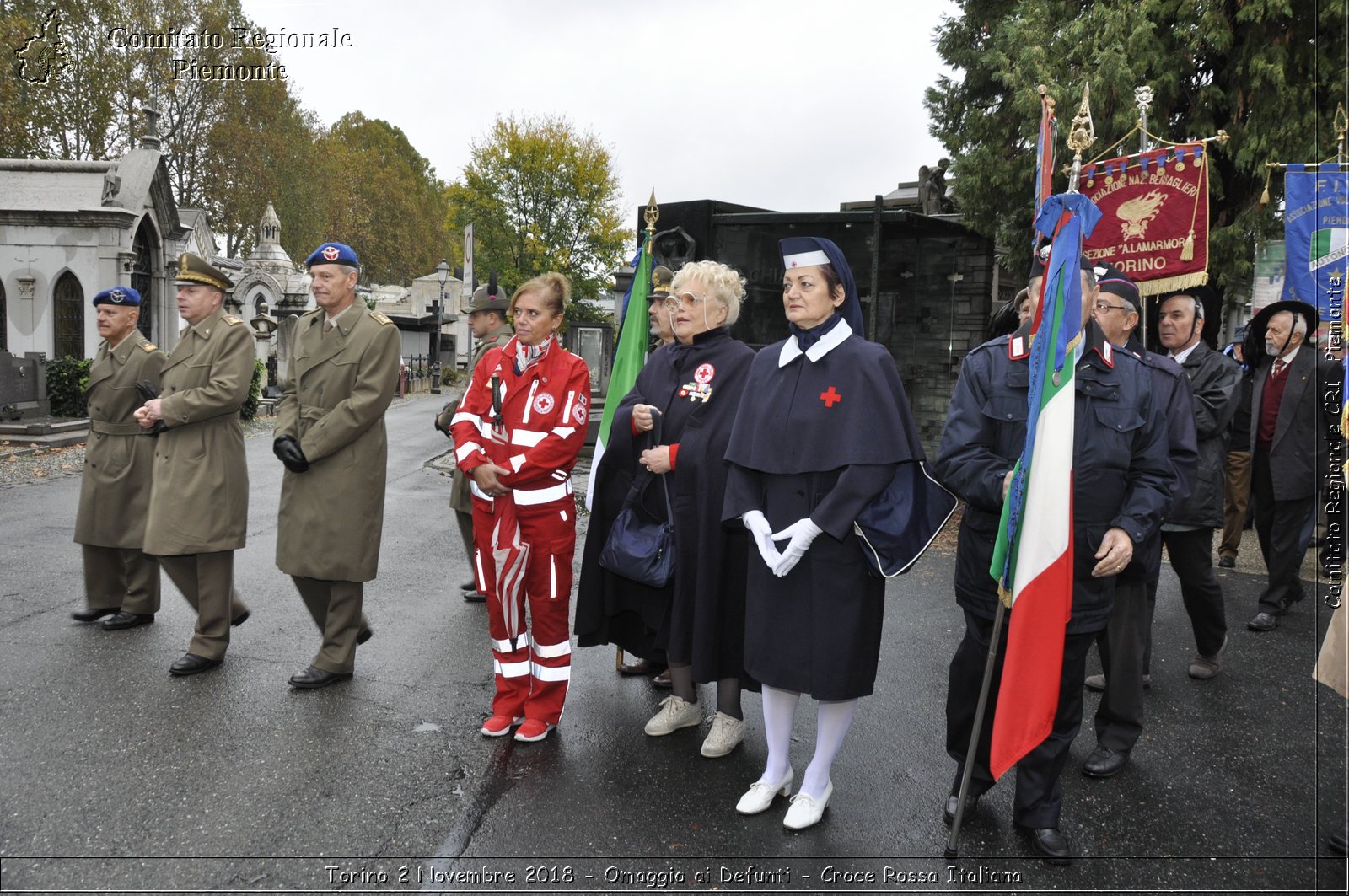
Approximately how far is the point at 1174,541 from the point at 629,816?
348 cm

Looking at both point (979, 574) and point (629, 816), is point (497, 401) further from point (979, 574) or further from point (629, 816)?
point (979, 574)

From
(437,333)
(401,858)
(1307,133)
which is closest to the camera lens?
(401,858)

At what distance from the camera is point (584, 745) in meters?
4.26

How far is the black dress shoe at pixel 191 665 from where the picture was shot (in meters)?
4.91

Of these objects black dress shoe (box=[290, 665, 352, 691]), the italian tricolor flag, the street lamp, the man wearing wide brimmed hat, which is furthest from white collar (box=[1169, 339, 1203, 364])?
the street lamp

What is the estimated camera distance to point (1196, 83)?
10.4 metres

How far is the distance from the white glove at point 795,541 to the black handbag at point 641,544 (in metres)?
0.79

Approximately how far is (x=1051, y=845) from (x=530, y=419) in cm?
267

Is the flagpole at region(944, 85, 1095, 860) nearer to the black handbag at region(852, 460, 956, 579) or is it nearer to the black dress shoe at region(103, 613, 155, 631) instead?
the black handbag at region(852, 460, 956, 579)

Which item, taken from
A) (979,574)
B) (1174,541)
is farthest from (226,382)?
(1174,541)

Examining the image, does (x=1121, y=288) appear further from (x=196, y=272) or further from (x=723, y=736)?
(x=196, y=272)

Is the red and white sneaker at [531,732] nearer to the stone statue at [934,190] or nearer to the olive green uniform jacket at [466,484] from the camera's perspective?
the olive green uniform jacket at [466,484]

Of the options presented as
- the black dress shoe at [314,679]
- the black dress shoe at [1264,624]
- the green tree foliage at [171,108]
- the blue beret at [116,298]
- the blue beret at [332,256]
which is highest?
the green tree foliage at [171,108]

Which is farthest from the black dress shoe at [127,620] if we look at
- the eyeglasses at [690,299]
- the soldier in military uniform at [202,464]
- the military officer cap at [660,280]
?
the eyeglasses at [690,299]
